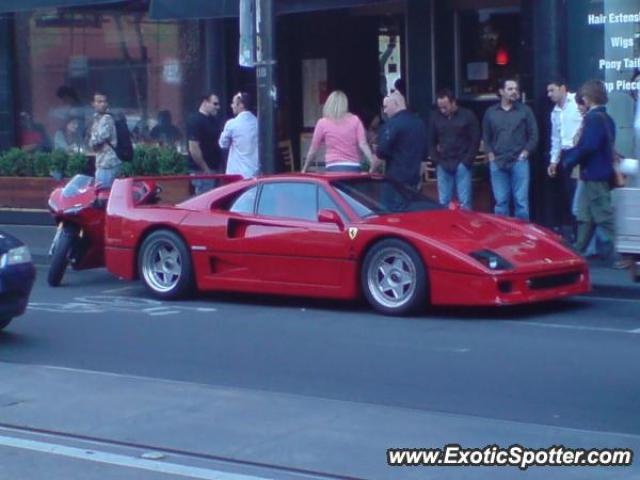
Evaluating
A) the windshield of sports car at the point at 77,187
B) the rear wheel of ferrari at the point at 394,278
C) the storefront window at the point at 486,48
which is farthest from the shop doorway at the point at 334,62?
the rear wheel of ferrari at the point at 394,278

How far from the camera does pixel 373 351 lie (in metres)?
11.1

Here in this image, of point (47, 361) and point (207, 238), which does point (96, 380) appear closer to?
point (47, 361)

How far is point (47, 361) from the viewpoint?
433 inches

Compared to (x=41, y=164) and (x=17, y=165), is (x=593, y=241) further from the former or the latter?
(x=17, y=165)

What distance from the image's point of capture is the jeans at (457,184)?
1717 cm

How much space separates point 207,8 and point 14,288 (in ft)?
25.8

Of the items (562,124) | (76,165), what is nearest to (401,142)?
(562,124)

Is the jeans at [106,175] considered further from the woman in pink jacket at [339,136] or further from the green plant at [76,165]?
the green plant at [76,165]

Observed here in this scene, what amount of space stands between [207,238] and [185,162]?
24.7ft

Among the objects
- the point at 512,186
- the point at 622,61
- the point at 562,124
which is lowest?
the point at 512,186

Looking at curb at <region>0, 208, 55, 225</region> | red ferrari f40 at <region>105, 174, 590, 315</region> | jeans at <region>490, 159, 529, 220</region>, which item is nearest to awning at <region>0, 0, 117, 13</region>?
curb at <region>0, 208, 55, 225</region>

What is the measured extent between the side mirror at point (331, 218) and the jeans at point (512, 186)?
14.2ft

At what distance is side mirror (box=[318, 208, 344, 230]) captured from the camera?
1288 centimetres

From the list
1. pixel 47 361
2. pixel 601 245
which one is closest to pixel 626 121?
pixel 601 245
